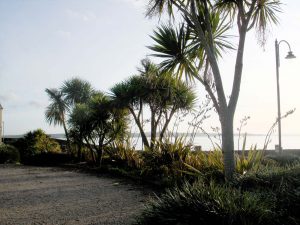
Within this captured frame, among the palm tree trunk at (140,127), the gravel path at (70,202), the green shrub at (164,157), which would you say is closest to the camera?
the gravel path at (70,202)

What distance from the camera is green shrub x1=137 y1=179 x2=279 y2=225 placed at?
147 inches

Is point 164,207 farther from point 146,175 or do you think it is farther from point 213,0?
point 146,175

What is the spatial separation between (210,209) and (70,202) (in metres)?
3.87

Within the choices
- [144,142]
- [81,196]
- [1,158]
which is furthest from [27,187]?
[1,158]

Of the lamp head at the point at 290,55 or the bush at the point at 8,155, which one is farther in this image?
the bush at the point at 8,155

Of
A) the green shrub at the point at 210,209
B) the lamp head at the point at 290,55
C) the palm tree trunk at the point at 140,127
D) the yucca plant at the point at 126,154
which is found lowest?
the green shrub at the point at 210,209

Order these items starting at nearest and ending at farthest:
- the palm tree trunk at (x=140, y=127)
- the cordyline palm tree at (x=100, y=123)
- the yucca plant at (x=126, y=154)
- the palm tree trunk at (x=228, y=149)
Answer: the palm tree trunk at (x=228, y=149)
the yucca plant at (x=126, y=154)
the palm tree trunk at (x=140, y=127)
the cordyline palm tree at (x=100, y=123)

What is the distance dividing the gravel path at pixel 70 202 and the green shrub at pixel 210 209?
116cm

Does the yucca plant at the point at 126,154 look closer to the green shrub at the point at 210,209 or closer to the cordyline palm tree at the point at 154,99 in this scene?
the cordyline palm tree at the point at 154,99

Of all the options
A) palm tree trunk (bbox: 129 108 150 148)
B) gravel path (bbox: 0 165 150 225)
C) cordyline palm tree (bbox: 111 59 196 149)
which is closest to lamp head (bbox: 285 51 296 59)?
cordyline palm tree (bbox: 111 59 196 149)

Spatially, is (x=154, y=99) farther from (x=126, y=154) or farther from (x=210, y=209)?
(x=210, y=209)

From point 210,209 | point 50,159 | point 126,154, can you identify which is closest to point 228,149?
point 210,209

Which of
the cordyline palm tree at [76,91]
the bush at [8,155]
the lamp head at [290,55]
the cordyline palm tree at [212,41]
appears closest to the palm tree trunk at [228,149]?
the cordyline palm tree at [212,41]

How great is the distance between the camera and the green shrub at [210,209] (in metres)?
3.73
